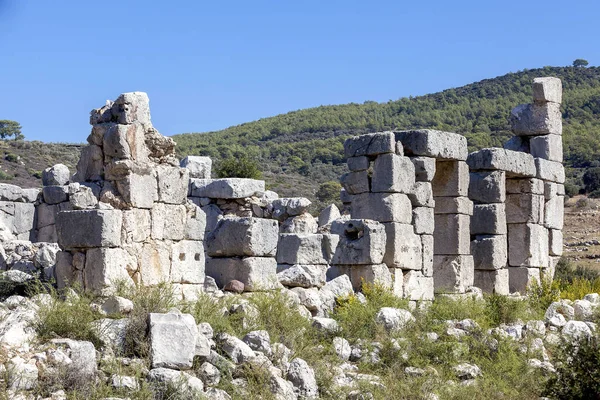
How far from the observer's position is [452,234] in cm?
1723

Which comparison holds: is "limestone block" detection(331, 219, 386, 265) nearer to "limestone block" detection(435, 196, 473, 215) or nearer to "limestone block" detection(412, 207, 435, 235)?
"limestone block" detection(412, 207, 435, 235)

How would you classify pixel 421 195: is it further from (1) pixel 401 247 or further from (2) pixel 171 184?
(2) pixel 171 184

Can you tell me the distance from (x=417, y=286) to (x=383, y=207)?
1435 millimetres

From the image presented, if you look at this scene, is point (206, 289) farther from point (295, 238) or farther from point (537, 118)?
point (537, 118)

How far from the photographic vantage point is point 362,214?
15.6m

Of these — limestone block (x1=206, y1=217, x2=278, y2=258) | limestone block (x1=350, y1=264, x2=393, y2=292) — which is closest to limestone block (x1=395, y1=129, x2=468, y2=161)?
limestone block (x1=350, y1=264, x2=393, y2=292)

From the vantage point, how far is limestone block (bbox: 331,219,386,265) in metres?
14.4

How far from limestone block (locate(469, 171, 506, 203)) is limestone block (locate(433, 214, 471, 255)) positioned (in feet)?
3.86

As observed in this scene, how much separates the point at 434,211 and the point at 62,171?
804 centimetres

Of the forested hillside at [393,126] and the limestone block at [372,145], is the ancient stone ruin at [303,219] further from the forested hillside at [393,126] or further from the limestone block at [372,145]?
the forested hillside at [393,126]

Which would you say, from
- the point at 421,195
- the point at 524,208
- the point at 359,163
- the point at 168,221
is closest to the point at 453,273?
the point at 421,195

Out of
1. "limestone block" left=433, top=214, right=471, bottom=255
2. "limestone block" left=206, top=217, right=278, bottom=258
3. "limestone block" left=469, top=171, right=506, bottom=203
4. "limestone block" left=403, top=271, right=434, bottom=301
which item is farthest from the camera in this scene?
"limestone block" left=469, top=171, right=506, bottom=203

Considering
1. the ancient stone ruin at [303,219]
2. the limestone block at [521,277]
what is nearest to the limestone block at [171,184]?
the ancient stone ruin at [303,219]

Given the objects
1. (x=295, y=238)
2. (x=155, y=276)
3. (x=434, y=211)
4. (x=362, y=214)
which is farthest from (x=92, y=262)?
(x=434, y=211)
